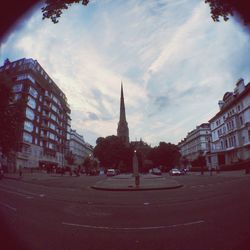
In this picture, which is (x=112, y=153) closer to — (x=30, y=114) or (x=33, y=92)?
(x=30, y=114)

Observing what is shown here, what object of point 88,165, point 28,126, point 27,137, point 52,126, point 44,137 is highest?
point 52,126

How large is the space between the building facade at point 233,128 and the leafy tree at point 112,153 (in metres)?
31.8

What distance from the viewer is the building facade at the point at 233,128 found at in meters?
51.3

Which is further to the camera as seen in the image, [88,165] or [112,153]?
[88,165]

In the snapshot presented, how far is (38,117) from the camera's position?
59.8 meters

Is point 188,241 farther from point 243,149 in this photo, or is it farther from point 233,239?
point 243,149

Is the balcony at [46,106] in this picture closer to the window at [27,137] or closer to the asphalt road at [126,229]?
the window at [27,137]

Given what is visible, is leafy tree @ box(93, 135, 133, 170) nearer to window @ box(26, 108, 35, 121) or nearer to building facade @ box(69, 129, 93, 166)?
building facade @ box(69, 129, 93, 166)

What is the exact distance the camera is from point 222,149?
6681 centimetres

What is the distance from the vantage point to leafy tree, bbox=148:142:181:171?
3546 inches

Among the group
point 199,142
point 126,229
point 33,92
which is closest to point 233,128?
point 199,142

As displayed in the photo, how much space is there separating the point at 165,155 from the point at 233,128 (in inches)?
1398

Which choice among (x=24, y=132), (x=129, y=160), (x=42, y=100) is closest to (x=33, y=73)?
(x=42, y=100)

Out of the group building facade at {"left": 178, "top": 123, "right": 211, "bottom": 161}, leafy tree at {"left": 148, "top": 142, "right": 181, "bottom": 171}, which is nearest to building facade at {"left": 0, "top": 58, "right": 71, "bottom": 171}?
A: leafy tree at {"left": 148, "top": 142, "right": 181, "bottom": 171}
